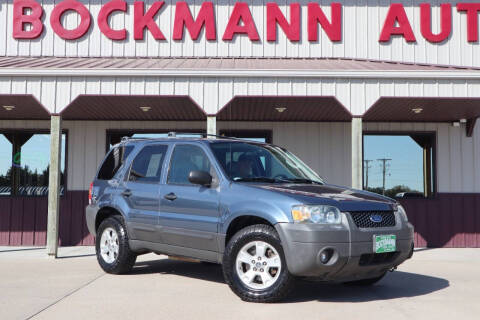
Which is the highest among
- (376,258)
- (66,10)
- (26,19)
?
(66,10)

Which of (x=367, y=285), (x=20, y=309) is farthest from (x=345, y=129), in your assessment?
(x=20, y=309)

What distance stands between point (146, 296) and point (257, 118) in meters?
6.79

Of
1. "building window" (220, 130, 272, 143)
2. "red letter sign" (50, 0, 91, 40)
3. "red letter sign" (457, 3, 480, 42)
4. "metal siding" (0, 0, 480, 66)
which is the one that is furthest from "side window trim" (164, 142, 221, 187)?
"red letter sign" (457, 3, 480, 42)

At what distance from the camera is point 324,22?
12.2 metres

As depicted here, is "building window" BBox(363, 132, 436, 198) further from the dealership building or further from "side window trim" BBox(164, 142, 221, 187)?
"side window trim" BBox(164, 142, 221, 187)

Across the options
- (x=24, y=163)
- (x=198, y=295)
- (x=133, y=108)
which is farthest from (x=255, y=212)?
(x=24, y=163)

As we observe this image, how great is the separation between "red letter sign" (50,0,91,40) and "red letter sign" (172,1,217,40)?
2218 millimetres

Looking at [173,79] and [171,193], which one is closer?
[171,193]

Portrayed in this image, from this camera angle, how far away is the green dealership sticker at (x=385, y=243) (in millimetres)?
5105

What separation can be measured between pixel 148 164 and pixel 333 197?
8.92 feet

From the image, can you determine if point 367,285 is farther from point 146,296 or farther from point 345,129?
point 345,129

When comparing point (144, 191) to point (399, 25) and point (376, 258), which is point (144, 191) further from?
point (399, 25)

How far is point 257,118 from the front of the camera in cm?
1164

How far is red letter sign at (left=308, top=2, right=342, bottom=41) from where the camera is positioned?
477 inches
